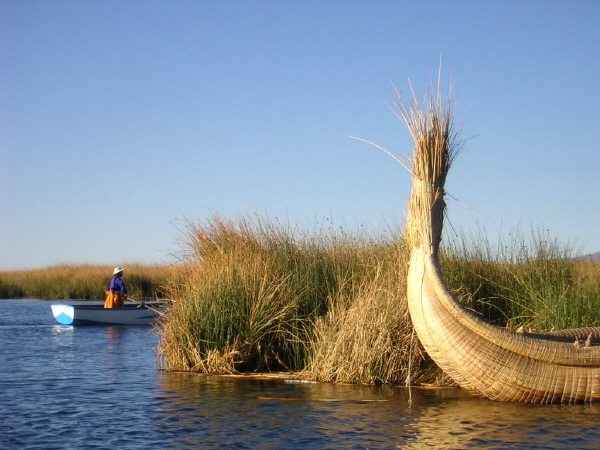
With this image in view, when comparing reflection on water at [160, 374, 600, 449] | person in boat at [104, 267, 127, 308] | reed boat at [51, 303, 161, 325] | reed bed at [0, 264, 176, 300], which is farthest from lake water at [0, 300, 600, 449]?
reed bed at [0, 264, 176, 300]

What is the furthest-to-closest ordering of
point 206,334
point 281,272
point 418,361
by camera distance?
point 281,272
point 206,334
point 418,361

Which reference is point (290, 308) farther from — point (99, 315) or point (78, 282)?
point (78, 282)

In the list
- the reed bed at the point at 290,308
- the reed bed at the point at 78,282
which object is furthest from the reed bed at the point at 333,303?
the reed bed at the point at 78,282

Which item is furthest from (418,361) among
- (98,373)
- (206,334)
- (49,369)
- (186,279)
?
(49,369)

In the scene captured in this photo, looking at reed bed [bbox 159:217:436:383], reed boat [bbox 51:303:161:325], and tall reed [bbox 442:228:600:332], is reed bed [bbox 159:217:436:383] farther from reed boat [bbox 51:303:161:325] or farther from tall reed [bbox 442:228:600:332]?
reed boat [bbox 51:303:161:325]

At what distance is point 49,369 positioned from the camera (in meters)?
12.2

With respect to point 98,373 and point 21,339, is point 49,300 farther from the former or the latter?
point 98,373

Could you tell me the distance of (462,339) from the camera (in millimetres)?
8359

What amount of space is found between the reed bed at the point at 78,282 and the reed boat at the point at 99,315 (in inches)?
438

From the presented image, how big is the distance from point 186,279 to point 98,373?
6.85ft

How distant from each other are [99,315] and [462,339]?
48.4 ft

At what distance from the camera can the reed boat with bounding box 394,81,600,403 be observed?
8.23m

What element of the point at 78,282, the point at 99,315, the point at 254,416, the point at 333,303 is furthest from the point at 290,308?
the point at 78,282

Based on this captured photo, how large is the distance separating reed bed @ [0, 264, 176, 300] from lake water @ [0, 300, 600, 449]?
2220 centimetres
